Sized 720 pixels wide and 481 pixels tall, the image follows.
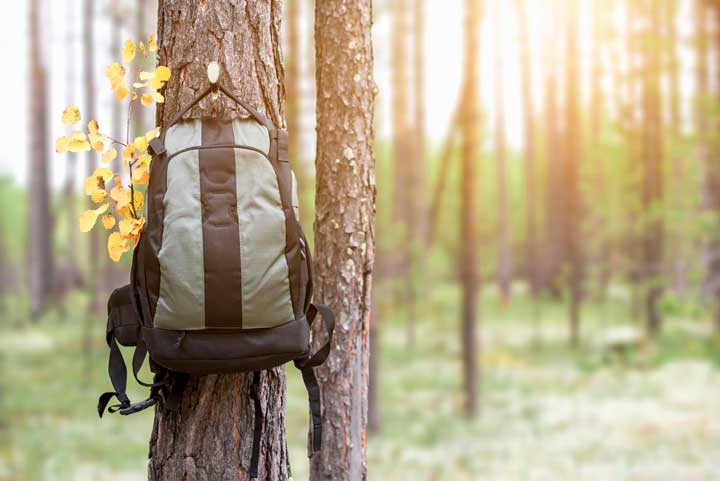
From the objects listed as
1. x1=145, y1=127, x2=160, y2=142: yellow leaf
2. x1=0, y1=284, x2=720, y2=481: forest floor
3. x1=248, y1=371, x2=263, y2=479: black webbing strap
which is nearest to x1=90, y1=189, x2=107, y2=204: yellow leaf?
x1=145, y1=127, x2=160, y2=142: yellow leaf

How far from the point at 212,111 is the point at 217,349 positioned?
31.2 inches

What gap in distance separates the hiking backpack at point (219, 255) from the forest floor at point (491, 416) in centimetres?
508

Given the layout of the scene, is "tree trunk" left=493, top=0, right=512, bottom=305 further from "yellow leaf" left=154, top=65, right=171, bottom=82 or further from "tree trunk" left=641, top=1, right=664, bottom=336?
"yellow leaf" left=154, top=65, right=171, bottom=82

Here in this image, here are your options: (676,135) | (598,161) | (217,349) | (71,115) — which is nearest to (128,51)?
(71,115)

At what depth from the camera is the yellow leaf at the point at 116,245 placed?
2.30 meters

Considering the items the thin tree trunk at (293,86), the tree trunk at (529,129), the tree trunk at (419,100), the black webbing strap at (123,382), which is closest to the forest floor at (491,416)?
the thin tree trunk at (293,86)

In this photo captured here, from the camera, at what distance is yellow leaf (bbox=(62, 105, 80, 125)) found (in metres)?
2.20

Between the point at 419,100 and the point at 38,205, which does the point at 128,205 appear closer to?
the point at 38,205

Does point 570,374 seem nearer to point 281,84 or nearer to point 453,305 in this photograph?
point 453,305

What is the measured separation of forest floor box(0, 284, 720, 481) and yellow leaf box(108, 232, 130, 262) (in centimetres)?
502

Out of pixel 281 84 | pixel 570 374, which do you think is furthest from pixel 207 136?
pixel 570 374

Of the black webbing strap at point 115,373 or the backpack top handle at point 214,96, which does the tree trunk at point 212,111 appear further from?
the black webbing strap at point 115,373

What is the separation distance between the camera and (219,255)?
81.2 inches

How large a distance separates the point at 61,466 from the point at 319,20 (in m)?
5.84
